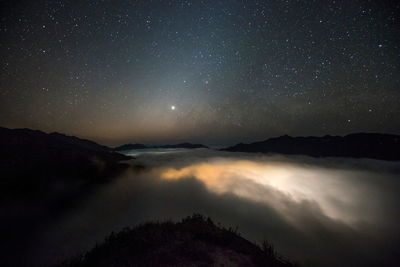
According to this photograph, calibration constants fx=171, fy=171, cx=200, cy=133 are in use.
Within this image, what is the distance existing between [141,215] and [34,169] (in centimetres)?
3675

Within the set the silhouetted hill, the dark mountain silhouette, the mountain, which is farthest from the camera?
the mountain

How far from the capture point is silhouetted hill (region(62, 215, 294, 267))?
841 centimetres

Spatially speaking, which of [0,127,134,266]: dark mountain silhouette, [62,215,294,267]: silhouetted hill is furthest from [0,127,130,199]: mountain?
[62,215,294,267]: silhouetted hill

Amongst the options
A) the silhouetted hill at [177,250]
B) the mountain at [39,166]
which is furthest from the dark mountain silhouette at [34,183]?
the silhouetted hill at [177,250]

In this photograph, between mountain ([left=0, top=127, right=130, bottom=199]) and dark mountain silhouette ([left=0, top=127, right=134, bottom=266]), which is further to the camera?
mountain ([left=0, top=127, right=130, bottom=199])

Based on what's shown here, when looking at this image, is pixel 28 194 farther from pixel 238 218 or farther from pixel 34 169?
pixel 238 218

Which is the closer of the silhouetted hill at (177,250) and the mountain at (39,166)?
the silhouetted hill at (177,250)

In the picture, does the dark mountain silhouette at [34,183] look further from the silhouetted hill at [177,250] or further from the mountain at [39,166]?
the silhouetted hill at [177,250]

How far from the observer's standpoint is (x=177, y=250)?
9.17 meters

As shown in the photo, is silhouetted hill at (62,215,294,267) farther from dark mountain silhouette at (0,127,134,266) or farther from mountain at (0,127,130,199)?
mountain at (0,127,130,199)

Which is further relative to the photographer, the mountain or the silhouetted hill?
the mountain

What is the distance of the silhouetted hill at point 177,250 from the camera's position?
8.41 metres

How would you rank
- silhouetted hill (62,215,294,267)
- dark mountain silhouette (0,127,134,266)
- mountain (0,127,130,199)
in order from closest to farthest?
1. silhouetted hill (62,215,294,267)
2. dark mountain silhouette (0,127,134,266)
3. mountain (0,127,130,199)

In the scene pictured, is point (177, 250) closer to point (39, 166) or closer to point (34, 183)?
point (34, 183)
